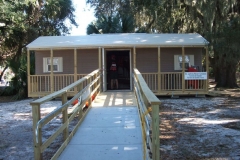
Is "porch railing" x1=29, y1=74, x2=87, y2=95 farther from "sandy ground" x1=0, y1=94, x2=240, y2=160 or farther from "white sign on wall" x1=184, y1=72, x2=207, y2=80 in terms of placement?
"white sign on wall" x1=184, y1=72, x2=207, y2=80

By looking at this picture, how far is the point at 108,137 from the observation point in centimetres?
604

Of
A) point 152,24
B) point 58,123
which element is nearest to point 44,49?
point 58,123

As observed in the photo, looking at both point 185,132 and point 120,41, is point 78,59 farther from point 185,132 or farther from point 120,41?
point 185,132

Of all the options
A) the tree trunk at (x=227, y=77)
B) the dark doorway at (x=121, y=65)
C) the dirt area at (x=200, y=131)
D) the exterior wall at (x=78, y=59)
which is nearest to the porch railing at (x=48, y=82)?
the exterior wall at (x=78, y=59)

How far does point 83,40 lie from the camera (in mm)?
15359

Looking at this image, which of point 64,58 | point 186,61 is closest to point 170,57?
point 186,61

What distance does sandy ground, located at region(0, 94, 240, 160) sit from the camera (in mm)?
5949

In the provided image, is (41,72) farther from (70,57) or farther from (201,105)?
(201,105)

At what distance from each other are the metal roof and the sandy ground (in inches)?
130

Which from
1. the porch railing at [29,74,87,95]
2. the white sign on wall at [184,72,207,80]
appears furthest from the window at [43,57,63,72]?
the white sign on wall at [184,72,207,80]

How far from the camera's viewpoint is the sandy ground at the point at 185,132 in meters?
5.95

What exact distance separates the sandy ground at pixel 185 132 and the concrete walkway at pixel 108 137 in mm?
652

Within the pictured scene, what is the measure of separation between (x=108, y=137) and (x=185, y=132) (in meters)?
2.47

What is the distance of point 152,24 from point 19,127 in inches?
650
